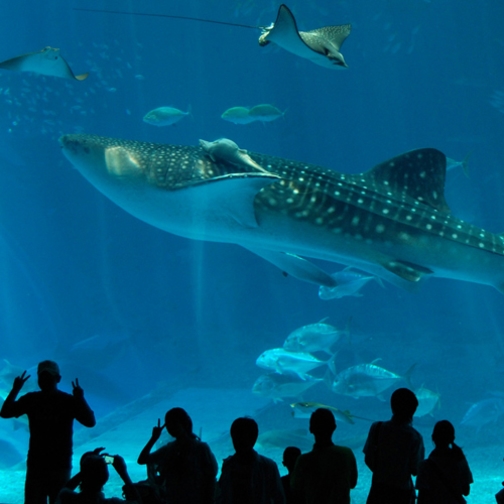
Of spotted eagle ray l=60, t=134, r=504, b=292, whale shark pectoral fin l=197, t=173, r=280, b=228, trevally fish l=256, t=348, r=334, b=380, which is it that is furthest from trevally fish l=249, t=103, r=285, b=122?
whale shark pectoral fin l=197, t=173, r=280, b=228

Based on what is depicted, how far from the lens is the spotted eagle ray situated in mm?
4160

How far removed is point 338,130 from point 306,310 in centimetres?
1001

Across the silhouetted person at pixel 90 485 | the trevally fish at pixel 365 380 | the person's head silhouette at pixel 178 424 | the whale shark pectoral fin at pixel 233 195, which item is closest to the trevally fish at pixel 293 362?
the trevally fish at pixel 365 380

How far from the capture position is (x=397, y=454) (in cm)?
226

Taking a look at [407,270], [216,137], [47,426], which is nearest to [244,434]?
[47,426]

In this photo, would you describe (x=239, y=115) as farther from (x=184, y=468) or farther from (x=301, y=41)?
(x=184, y=468)

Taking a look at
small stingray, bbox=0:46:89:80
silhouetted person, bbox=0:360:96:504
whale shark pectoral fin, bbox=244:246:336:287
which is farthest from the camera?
small stingray, bbox=0:46:89:80

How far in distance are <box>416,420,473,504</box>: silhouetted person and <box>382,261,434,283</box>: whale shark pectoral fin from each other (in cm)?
208

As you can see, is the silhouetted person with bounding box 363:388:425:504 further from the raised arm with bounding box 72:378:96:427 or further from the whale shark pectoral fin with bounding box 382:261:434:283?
the whale shark pectoral fin with bounding box 382:261:434:283

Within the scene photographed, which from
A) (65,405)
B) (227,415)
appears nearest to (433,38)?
(227,415)

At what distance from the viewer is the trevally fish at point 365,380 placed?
9031 millimetres

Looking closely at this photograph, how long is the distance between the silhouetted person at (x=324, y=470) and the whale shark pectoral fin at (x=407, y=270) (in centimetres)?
226

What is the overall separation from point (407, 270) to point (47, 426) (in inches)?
118

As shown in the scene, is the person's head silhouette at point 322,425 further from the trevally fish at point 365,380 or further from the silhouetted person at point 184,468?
the trevally fish at point 365,380
